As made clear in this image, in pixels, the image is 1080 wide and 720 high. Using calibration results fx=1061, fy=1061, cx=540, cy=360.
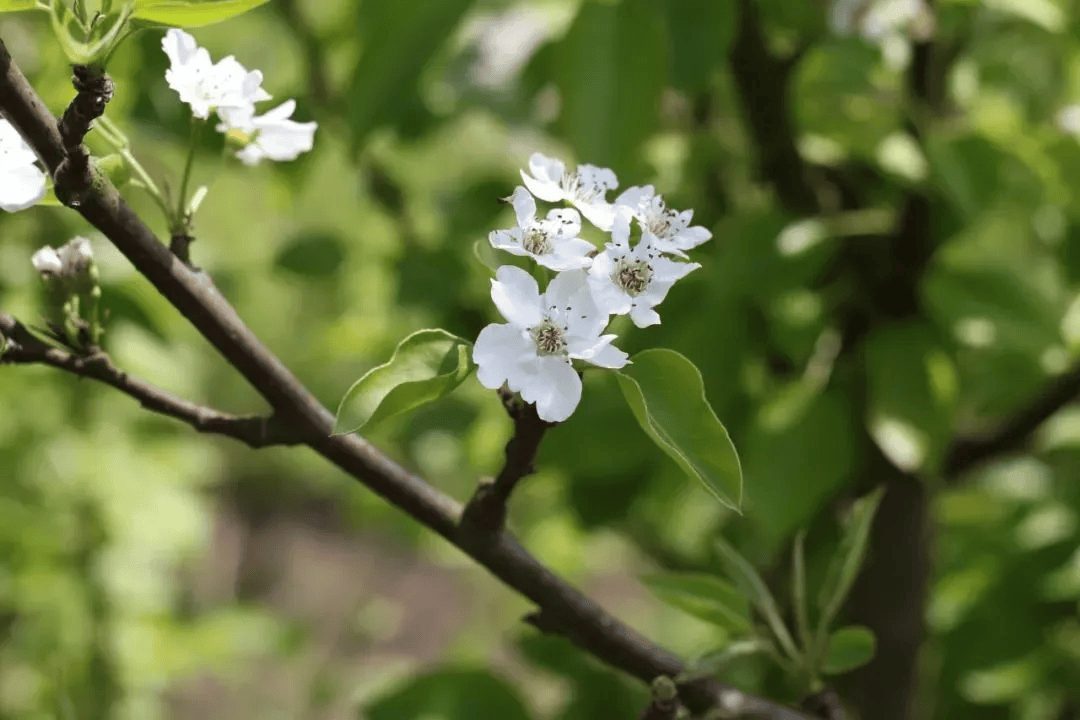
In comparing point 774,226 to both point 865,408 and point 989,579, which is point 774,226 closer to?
point 865,408

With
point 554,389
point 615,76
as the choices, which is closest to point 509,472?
point 554,389

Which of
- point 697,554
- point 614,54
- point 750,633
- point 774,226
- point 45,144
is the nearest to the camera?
point 45,144

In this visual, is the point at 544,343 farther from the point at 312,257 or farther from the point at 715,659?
the point at 312,257

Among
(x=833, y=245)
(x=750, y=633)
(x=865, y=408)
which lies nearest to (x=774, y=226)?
(x=833, y=245)

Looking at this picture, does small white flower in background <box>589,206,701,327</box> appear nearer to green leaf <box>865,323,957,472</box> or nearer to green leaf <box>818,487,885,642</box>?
green leaf <box>818,487,885,642</box>

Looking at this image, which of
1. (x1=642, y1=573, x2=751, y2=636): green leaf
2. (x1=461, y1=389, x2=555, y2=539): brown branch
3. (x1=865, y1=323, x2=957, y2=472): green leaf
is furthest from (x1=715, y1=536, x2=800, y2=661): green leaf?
(x1=865, y1=323, x2=957, y2=472): green leaf
